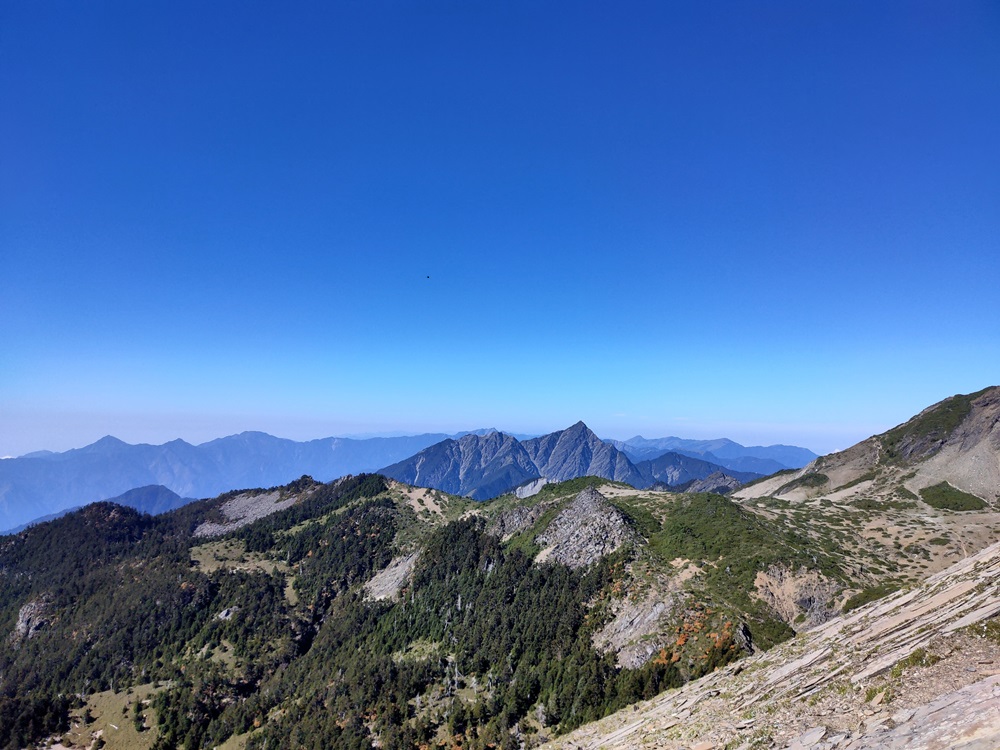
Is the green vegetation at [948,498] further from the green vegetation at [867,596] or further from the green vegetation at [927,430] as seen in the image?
the green vegetation at [867,596]

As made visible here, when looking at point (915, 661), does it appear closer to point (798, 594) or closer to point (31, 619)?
point (798, 594)

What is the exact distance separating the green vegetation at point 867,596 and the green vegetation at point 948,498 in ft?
213

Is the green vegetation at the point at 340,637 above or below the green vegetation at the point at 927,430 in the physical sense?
below

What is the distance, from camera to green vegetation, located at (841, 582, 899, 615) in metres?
58.2

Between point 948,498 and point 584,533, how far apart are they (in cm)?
9504

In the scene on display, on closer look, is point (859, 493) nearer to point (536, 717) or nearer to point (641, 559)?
point (641, 559)

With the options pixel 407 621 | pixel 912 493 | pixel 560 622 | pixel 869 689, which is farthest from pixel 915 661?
pixel 912 493

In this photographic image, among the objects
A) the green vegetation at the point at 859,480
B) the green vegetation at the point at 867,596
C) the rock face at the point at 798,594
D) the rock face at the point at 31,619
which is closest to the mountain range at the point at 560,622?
the rock face at the point at 798,594

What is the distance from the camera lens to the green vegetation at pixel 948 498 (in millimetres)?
103188

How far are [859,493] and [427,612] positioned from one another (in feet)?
421

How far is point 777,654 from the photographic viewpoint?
38875 millimetres

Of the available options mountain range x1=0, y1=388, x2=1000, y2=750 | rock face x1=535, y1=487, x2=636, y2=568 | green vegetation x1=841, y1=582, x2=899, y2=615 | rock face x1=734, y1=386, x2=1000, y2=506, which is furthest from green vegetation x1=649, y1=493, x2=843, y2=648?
rock face x1=734, y1=386, x2=1000, y2=506

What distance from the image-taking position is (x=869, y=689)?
22203 mm

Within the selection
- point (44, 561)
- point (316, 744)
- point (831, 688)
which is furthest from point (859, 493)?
point (44, 561)
